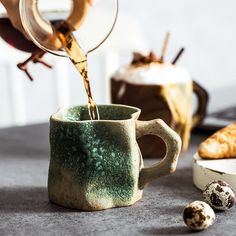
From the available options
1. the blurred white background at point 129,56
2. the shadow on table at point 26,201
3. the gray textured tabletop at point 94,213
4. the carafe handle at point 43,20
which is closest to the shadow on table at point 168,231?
the gray textured tabletop at point 94,213

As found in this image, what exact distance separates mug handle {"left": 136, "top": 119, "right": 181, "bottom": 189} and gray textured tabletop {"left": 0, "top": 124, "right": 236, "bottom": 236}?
1.6 inches

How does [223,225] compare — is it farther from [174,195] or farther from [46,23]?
[46,23]

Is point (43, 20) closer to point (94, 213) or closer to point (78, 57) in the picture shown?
point (78, 57)

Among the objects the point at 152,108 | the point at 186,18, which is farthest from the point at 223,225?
the point at 186,18

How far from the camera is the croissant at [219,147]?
2.96 ft

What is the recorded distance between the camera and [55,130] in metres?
0.79

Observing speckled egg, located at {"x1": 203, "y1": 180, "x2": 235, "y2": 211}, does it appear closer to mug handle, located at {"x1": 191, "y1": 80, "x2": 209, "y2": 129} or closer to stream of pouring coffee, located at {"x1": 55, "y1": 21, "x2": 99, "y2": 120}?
stream of pouring coffee, located at {"x1": 55, "y1": 21, "x2": 99, "y2": 120}

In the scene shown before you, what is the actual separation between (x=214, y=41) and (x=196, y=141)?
1625 mm

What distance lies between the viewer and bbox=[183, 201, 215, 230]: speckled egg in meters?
0.71

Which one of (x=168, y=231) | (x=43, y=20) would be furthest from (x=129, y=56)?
(x=168, y=231)

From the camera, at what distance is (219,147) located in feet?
3.00

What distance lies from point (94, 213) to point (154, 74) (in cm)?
36

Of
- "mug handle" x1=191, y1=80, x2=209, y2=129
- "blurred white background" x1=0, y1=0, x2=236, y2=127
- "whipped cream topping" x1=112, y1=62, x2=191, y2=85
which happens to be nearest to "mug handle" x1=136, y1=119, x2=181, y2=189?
"whipped cream topping" x1=112, y1=62, x2=191, y2=85

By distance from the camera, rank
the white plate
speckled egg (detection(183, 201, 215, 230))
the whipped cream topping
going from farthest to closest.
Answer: the whipped cream topping → the white plate → speckled egg (detection(183, 201, 215, 230))
